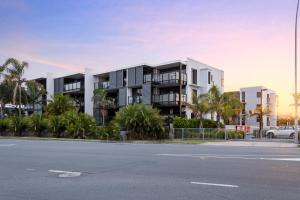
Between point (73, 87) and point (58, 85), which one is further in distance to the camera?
point (58, 85)

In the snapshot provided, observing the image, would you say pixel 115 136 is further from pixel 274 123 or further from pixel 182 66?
pixel 274 123

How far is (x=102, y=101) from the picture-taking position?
164ft

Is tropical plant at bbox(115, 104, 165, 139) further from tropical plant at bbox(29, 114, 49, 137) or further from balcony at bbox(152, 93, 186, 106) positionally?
balcony at bbox(152, 93, 186, 106)

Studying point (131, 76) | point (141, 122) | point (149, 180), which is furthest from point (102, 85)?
point (149, 180)

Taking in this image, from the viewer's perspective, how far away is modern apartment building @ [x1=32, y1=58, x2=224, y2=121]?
147 ft

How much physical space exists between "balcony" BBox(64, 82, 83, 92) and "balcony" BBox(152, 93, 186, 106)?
15.7 meters

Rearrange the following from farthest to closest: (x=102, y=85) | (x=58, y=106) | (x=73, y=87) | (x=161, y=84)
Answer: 1. (x=73, y=87)
2. (x=102, y=85)
3. (x=58, y=106)
4. (x=161, y=84)

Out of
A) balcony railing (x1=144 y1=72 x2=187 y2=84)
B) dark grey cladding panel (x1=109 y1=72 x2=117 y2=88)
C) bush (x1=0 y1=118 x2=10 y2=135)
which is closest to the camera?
bush (x1=0 y1=118 x2=10 y2=135)

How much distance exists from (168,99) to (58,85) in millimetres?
25063

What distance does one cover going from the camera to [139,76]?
47.3 meters

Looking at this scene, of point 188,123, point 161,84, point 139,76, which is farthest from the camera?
point 139,76

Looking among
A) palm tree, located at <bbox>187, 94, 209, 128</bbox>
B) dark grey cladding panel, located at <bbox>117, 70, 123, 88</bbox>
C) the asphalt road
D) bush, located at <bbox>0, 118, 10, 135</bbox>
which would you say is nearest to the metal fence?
palm tree, located at <bbox>187, 94, 209, 128</bbox>

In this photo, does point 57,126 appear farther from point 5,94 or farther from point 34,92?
point 5,94

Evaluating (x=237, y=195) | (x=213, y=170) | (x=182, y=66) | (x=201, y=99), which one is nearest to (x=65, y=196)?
(x=237, y=195)
